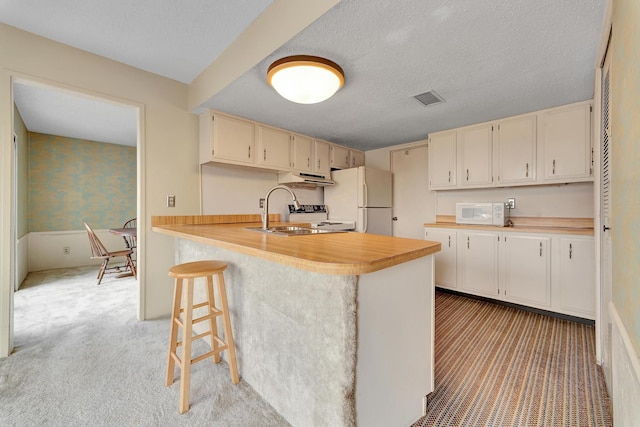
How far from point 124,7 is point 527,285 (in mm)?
4188

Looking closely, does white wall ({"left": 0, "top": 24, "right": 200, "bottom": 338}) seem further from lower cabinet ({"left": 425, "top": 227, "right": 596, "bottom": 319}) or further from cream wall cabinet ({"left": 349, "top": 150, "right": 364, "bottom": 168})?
lower cabinet ({"left": 425, "top": 227, "right": 596, "bottom": 319})

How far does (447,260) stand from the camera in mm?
3303

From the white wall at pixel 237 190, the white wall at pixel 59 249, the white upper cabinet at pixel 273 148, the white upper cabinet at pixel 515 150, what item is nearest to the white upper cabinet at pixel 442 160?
the white upper cabinet at pixel 515 150

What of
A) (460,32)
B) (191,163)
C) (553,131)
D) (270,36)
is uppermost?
(270,36)

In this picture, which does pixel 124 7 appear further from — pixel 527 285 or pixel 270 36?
pixel 527 285

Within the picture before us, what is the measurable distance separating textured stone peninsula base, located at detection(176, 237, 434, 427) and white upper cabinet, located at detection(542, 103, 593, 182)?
236cm

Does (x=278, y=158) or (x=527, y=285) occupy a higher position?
(x=278, y=158)

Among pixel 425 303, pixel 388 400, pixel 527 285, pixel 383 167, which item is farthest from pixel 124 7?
pixel 527 285

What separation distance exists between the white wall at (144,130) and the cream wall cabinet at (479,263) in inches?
126

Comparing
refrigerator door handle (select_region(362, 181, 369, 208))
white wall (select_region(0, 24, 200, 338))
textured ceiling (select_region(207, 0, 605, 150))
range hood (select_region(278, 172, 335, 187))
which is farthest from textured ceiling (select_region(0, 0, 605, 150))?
refrigerator door handle (select_region(362, 181, 369, 208))

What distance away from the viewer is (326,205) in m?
4.33

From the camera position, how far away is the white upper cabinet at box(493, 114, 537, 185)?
286cm

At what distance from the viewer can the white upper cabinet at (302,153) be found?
140 inches

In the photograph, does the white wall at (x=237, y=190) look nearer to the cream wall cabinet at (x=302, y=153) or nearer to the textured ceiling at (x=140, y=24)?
the cream wall cabinet at (x=302, y=153)
